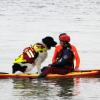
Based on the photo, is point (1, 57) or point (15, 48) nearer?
point (1, 57)

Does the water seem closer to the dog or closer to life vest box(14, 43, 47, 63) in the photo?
the dog

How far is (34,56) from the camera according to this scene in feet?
70.0

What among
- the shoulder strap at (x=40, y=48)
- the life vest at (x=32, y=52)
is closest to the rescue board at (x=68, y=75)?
the life vest at (x=32, y=52)

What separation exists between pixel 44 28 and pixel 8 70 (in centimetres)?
2003

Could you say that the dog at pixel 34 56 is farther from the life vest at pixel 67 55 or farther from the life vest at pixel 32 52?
the life vest at pixel 67 55

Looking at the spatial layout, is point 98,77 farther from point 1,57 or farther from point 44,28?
point 44,28

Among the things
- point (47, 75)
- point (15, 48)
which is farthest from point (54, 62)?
point (15, 48)

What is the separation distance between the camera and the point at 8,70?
2383 cm

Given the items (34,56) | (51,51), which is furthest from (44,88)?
(51,51)

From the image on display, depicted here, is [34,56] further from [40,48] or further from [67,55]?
[67,55]

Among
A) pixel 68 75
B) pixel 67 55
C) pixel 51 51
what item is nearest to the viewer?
pixel 67 55

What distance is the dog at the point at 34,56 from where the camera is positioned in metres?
21.1

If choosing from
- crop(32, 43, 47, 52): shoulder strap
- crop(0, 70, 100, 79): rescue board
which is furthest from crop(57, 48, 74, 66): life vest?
crop(32, 43, 47, 52): shoulder strap

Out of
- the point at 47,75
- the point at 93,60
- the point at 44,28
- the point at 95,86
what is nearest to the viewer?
the point at 95,86
